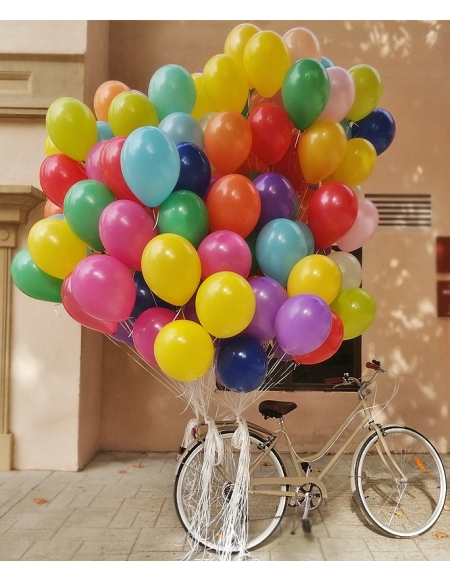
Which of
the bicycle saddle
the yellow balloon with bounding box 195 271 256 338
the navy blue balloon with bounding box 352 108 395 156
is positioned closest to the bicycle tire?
the bicycle saddle

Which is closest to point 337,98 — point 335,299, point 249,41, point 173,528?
point 249,41

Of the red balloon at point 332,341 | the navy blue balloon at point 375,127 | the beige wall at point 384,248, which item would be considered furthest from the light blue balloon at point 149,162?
the beige wall at point 384,248

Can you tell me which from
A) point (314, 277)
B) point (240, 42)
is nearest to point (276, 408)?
point (314, 277)

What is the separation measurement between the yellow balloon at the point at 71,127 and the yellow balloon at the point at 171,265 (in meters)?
0.80

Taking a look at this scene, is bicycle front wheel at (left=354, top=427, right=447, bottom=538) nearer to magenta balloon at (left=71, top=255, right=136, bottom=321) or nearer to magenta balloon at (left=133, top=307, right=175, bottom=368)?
magenta balloon at (left=133, top=307, right=175, bottom=368)

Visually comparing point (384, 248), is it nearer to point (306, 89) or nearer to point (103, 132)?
point (306, 89)

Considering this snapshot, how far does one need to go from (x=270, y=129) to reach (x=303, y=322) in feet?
3.46

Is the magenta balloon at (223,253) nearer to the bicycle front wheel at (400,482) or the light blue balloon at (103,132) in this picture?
the light blue balloon at (103,132)

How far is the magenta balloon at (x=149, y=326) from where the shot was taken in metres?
2.68

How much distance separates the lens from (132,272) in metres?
2.84

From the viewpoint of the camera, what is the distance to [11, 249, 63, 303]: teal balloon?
2990 millimetres

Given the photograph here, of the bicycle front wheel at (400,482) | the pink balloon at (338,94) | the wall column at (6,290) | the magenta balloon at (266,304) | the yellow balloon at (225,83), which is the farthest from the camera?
the wall column at (6,290)

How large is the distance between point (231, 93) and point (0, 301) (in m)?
3.12

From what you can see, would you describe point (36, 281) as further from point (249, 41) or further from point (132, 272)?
point (249, 41)
